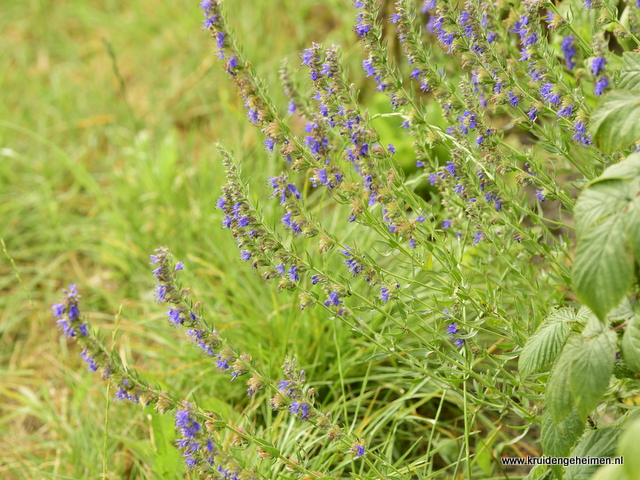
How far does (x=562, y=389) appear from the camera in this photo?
1.58 metres

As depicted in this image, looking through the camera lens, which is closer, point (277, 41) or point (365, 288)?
point (365, 288)

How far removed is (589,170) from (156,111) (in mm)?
3910

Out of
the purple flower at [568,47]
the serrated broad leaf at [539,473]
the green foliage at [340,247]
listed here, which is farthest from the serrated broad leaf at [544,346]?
the purple flower at [568,47]

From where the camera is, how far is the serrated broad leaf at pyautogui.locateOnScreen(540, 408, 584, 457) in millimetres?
1734

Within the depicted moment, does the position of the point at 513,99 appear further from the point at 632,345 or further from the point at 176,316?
the point at 176,316

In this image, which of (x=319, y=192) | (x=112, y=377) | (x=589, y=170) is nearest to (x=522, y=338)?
(x=589, y=170)

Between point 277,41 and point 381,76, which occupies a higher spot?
point 277,41

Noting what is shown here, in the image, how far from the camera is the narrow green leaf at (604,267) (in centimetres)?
137

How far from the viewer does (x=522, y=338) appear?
2209mm

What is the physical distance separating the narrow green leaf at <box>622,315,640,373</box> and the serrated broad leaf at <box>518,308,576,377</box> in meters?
0.21

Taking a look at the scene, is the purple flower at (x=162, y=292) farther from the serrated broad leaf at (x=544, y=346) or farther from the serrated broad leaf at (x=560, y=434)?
the serrated broad leaf at (x=560, y=434)

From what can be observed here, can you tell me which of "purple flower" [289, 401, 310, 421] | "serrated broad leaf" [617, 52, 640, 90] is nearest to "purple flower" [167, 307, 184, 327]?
"purple flower" [289, 401, 310, 421]

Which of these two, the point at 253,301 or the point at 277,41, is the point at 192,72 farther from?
the point at 253,301

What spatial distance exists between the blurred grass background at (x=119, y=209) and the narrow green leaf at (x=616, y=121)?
144 centimetres
